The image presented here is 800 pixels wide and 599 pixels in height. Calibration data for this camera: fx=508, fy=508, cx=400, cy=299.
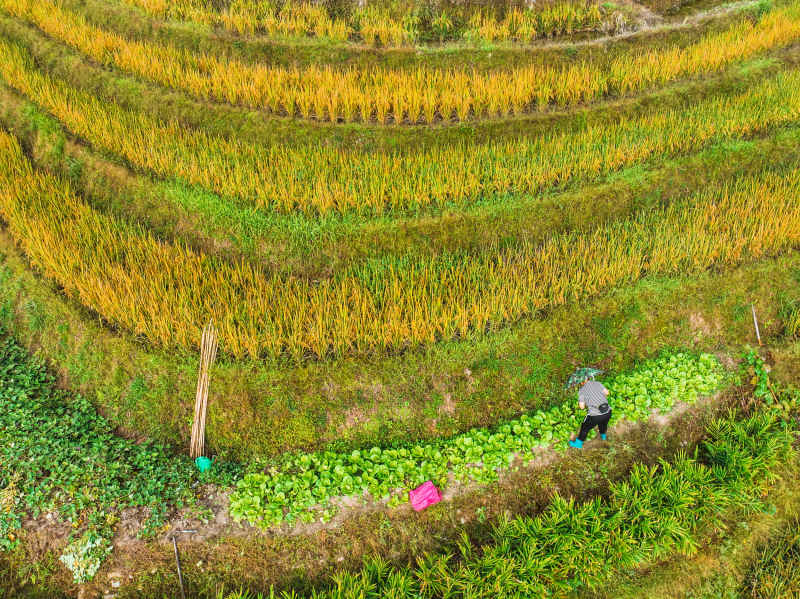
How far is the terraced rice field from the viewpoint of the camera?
11.7 feet

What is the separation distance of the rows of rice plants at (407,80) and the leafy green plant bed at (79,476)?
4.19m

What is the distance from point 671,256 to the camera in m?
4.68

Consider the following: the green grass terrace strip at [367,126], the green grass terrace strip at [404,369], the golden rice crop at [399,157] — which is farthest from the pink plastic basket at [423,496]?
the green grass terrace strip at [367,126]

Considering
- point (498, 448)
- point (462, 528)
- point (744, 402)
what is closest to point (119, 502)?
point (462, 528)

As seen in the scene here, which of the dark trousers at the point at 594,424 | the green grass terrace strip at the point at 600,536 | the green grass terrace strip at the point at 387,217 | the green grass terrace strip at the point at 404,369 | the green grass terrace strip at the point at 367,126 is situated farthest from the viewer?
the green grass terrace strip at the point at 367,126

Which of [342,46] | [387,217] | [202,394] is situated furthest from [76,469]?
[342,46]

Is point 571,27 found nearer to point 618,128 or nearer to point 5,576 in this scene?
point 618,128

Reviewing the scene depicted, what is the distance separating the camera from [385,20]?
7504 mm

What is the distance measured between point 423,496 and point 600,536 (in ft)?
3.97

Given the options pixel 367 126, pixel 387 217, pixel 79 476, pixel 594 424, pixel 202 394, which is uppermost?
pixel 367 126

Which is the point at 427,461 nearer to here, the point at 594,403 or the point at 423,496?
the point at 423,496

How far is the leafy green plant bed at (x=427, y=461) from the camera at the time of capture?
366 centimetres

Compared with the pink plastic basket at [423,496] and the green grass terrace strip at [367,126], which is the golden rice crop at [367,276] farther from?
the green grass terrace strip at [367,126]

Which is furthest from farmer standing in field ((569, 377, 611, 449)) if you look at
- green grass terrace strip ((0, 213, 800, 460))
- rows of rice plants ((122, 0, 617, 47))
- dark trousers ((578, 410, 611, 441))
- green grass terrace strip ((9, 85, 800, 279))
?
rows of rice plants ((122, 0, 617, 47))
